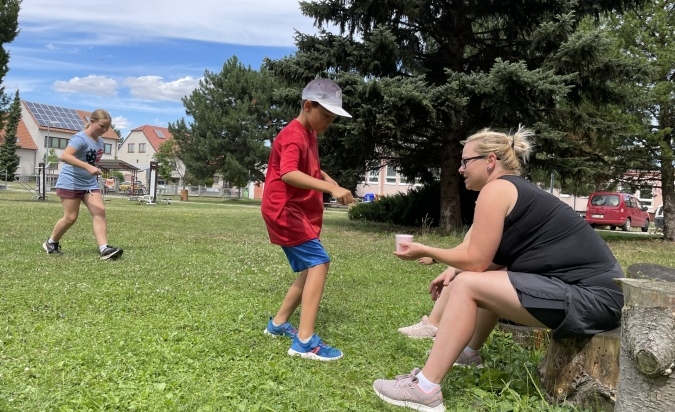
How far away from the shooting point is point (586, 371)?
2.72m

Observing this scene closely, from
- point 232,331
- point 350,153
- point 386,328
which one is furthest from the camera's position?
point 350,153

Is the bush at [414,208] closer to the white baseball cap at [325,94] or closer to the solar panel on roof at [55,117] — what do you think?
the white baseball cap at [325,94]

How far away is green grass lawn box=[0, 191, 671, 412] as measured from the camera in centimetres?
276

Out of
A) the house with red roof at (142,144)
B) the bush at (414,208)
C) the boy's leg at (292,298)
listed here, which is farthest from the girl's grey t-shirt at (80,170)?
the house with red roof at (142,144)

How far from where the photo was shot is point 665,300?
2.27 meters

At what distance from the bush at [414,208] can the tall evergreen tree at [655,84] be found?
5.40 metres

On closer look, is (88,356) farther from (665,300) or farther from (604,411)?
(665,300)

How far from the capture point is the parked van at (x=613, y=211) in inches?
1020

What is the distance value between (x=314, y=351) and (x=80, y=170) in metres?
4.76

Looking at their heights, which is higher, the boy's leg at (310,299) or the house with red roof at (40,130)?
the house with red roof at (40,130)

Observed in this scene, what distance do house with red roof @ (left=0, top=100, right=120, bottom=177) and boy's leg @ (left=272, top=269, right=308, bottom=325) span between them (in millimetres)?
72855

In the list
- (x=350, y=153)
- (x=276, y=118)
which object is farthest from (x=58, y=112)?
(x=350, y=153)

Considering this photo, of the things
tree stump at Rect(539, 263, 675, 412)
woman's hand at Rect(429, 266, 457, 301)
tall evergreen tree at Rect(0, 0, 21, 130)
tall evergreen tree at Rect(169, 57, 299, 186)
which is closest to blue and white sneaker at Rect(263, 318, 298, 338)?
woman's hand at Rect(429, 266, 457, 301)

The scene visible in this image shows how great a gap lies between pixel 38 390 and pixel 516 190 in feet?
8.41
